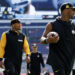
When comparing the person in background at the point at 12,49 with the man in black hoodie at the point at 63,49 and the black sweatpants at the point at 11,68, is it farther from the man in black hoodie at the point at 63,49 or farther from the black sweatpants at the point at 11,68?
the man in black hoodie at the point at 63,49

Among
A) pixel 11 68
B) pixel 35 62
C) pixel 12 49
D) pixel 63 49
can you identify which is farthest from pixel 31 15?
pixel 63 49

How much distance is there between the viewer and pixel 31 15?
17.9 metres

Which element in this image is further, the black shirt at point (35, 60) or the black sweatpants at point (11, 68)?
the black shirt at point (35, 60)

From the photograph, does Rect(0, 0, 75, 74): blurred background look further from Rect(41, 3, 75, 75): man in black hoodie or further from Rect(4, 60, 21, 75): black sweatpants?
Rect(41, 3, 75, 75): man in black hoodie

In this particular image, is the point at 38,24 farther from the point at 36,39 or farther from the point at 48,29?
the point at 48,29

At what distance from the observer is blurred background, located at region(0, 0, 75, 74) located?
17562mm

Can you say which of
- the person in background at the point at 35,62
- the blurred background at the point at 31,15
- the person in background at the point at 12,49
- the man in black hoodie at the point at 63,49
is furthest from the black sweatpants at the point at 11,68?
the blurred background at the point at 31,15

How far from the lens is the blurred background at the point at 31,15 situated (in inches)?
691

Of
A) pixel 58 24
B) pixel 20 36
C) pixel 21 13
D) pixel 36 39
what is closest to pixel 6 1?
pixel 21 13

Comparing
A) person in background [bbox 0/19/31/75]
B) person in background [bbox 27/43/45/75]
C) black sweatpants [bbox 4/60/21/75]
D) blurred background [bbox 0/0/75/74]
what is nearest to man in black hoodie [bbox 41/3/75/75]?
black sweatpants [bbox 4/60/21/75]

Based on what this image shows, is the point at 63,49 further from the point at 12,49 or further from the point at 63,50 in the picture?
the point at 12,49

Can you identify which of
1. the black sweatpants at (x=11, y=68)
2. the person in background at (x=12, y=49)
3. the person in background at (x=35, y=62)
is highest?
the person in background at (x=12, y=49)

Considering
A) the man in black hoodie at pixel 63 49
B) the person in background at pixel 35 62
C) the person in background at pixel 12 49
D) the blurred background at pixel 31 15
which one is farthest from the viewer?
the blurred background at pixel 31 15

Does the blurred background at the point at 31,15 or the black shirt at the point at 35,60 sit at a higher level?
the blurred background at the point at 31,15
